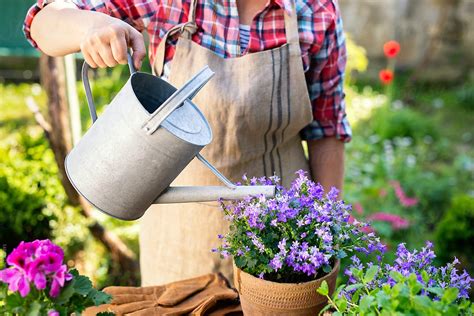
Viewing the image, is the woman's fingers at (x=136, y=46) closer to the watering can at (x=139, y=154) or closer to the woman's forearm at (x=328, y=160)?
the watering can at (x=139, y=154)

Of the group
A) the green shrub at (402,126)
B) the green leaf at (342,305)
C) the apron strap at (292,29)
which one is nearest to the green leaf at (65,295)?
the green leaf at (342,305)

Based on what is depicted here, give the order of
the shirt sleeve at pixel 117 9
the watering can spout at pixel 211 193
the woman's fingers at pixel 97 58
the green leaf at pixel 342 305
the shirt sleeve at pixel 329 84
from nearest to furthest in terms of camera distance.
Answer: the green leaf at pixel 342 305 < the watering can spout at pixel 211 193 < the woman's fingers at pixel 97 58 < the shirt sleeve at pixel 117 9 < the shirt sleeve at pixel 329 84

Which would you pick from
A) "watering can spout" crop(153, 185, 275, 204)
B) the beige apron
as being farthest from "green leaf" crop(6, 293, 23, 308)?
the beige apron

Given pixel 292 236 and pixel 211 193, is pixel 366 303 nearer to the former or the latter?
pixel 292 236

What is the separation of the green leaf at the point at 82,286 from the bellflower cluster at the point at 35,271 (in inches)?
1.7

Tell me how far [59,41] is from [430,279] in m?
0.89

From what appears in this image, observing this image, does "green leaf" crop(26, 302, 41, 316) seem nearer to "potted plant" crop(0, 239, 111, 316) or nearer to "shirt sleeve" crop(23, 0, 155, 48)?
"potted plant" crop(0, 239, 111, 316)

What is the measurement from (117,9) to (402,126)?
396 centimetres

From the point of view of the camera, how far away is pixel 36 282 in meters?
0.88

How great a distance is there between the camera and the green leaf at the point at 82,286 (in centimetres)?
96

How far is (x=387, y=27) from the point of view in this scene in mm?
6480

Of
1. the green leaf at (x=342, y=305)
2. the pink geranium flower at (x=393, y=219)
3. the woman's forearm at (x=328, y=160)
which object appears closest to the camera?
the green leaf at (x=342, y=305)

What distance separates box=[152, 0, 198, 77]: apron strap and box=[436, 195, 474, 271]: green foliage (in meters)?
2.33

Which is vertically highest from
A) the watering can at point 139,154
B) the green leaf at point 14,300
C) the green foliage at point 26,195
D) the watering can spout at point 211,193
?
the watering can at point 139,154
